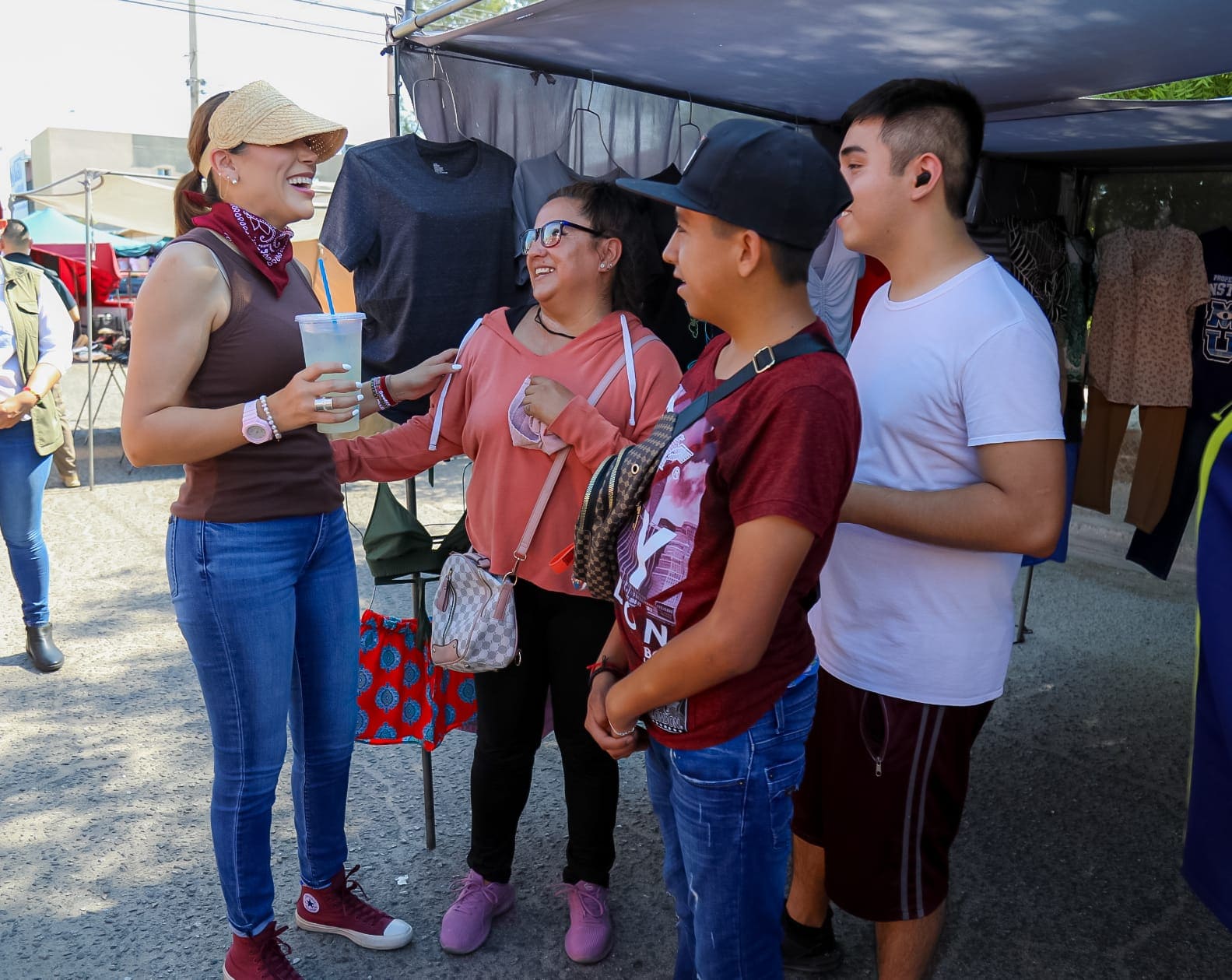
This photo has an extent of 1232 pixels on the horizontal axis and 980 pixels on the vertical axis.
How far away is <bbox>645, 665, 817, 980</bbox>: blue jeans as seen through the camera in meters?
1.58

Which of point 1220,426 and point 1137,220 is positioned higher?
point 1137,220

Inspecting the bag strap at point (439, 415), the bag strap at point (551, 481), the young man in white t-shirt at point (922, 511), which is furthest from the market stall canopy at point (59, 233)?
the young man in white t-shirt at point (922, 511)

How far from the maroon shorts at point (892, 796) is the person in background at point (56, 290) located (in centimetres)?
408

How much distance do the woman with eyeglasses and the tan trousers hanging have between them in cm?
335

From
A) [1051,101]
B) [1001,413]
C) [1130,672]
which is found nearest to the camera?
[1001,413]

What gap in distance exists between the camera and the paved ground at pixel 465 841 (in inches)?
104

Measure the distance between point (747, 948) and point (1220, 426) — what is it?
1.32 meters

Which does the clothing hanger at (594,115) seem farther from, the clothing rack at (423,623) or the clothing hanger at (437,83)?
the clothing rack at (423,623)

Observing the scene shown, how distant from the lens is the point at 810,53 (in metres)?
3.10

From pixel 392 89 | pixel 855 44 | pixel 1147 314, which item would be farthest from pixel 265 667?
pixel 1147 314

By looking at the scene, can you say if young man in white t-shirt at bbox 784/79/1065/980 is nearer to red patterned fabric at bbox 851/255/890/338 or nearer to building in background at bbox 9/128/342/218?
red patterned fabric at bbox 851/255/890/338

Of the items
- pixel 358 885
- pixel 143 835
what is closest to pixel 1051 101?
pixel 358 885

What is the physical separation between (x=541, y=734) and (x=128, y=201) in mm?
11184

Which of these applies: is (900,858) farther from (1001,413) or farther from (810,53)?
(810,53)
